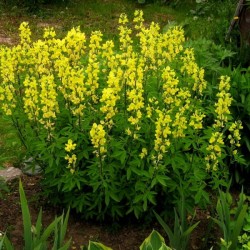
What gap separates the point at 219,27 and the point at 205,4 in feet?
12.7

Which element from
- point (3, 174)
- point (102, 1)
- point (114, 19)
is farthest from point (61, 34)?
point (3, 174)

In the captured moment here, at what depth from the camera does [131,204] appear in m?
4.36

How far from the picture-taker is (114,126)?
4367mm

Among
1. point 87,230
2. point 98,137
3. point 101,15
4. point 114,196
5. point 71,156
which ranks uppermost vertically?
point 98,137

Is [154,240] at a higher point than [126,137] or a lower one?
lower

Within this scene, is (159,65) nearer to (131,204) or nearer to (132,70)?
(132,70)

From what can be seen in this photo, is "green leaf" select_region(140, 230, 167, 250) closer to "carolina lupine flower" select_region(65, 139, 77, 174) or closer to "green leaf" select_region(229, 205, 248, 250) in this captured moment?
"green leaf" select_region(229, 205, 248, 250)

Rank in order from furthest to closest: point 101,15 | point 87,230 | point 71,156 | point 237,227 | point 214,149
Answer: point 101,15 < point 87,230 < point 71,156 < point 214,149 < point 237,227

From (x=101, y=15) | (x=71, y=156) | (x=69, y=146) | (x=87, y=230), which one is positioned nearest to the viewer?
(x=69, y=146)

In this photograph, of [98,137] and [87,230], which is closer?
[98,137]

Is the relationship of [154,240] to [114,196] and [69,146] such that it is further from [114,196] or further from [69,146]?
[69,146]

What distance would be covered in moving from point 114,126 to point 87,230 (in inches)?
37.9

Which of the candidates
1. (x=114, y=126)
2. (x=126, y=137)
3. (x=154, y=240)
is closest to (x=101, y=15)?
(x=114, y=126)

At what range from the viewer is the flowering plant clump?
4.03 metres
